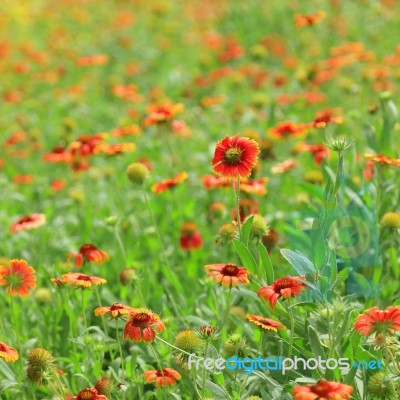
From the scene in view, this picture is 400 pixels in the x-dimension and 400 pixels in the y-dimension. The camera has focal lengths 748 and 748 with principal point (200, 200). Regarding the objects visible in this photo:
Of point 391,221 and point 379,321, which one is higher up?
point 379,321

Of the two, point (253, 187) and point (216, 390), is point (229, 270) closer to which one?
point (216, 390)

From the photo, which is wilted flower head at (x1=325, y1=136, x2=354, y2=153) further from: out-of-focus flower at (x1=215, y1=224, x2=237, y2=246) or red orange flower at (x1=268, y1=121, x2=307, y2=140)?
red orange flower at (x1=268, y1=121, x2=307, y2=140)

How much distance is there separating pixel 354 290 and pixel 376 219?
263 mm

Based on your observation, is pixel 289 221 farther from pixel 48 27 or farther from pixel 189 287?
pixel 48 27

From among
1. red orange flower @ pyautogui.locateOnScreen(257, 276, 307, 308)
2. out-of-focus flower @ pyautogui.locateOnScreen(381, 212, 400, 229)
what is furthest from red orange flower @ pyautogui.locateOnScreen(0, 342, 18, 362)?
out-of-focus flower @ pyautogui.locateOnScreen(381, 212, 400, 229)

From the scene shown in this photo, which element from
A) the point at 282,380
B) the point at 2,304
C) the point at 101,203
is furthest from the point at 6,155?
the point at 282,380

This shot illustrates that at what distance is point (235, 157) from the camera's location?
2.12 meters

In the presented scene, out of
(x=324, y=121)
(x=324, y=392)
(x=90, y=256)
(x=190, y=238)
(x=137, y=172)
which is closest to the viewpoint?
(x=324, y=392)

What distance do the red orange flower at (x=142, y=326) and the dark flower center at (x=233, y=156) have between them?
483mm

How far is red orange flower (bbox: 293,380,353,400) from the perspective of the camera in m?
1.58

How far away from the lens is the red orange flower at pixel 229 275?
208 centimetres

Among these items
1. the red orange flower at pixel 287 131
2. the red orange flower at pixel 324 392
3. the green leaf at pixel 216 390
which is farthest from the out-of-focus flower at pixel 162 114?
the red orange flower at pixel 324 392

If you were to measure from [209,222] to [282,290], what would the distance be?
1.42 metres

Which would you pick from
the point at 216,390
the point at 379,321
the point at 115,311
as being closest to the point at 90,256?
the point at 115,311
